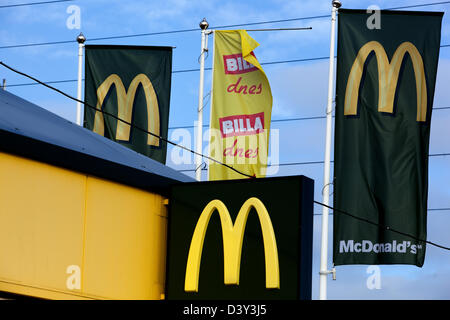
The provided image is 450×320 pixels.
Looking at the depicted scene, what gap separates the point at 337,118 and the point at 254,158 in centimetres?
209

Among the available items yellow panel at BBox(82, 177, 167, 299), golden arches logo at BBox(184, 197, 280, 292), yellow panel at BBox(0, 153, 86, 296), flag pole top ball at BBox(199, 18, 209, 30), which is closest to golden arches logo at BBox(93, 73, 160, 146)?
flag pole top ball at BBox(199, 18, 209, 30)

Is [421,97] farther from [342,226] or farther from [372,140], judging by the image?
[342,226]

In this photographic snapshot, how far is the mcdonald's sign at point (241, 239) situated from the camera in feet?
31.8

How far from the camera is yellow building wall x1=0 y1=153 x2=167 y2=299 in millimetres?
8953

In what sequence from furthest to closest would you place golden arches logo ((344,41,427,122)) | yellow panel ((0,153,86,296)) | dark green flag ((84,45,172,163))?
dark green flag ((84,45,172,163)) → golden arches logo ((344,41,427,122)) → yellow panel ((0,153,86,296))

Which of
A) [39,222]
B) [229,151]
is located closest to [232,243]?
[39,222]

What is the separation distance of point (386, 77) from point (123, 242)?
9.24 metres

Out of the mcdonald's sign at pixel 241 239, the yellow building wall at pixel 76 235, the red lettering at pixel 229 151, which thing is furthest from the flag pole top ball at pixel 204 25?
the mcdonald's sign at pixel 241 239

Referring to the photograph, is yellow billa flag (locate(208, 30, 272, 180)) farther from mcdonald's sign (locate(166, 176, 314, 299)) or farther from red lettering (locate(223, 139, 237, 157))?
mcdonald's sign (locate(166, 176, 314, 299))

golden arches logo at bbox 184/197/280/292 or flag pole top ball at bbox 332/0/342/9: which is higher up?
flag pole top ball at bbox 332/0/342/9

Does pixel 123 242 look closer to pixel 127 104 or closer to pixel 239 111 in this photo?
pixel 239 111

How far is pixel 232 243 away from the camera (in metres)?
10.0

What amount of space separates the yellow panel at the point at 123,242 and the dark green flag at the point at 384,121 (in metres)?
7.36

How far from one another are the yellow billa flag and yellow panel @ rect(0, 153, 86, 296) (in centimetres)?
982
